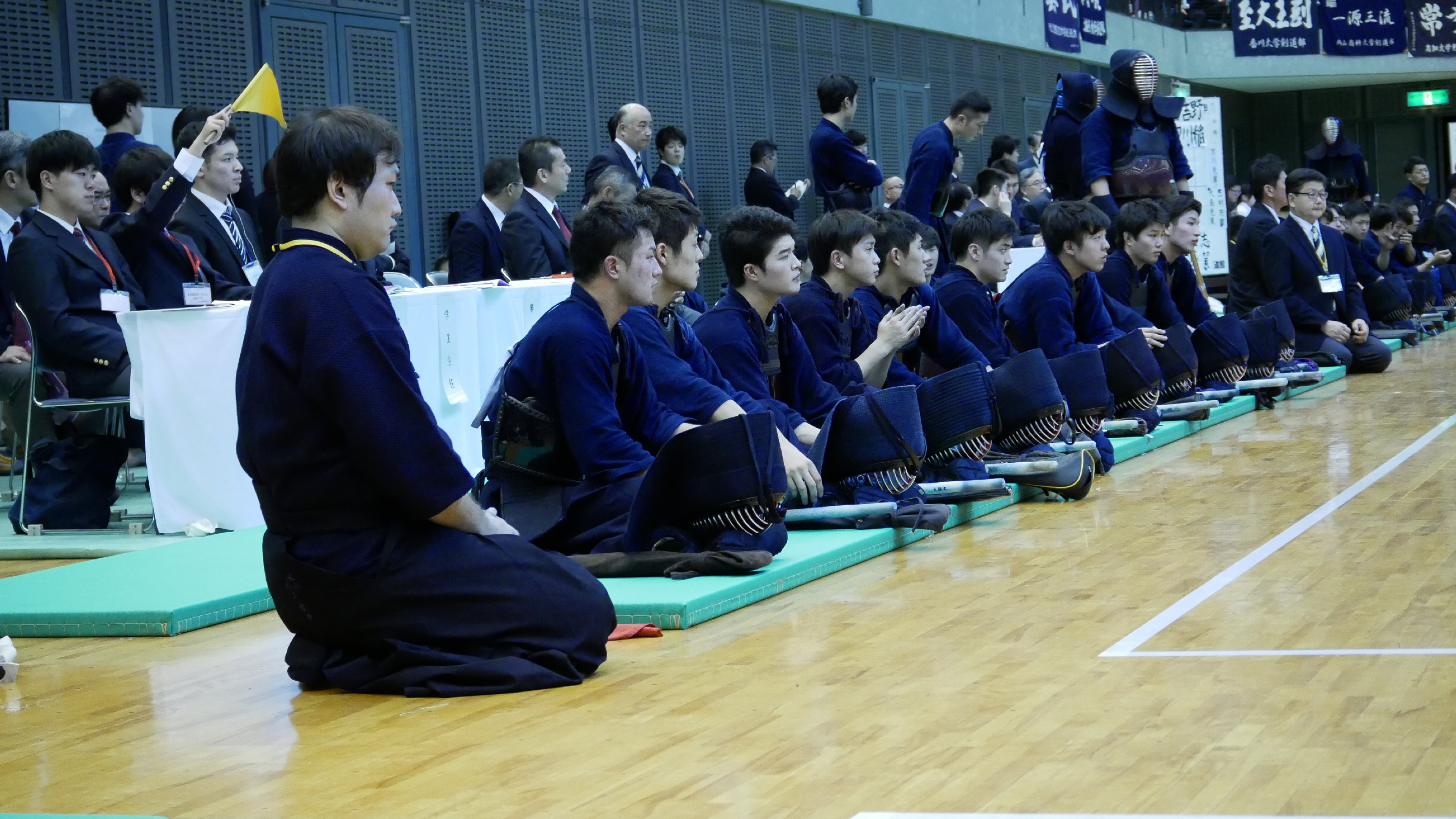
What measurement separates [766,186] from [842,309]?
5.87 meters

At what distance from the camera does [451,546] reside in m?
3.36

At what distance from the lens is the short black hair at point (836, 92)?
9.20 m

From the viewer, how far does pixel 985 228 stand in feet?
21.9

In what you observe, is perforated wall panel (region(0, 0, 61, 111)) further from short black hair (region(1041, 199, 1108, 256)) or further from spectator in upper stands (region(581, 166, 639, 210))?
short black hair (region(1041, 199, 1108, 256))

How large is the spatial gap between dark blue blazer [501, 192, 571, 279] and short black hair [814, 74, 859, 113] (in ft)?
Answer: 6.59

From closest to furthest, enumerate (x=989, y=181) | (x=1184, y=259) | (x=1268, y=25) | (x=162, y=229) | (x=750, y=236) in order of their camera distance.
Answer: (x=750, y=236)
(x=162, y=229)
(x=1184, y=259)
(x=989, y=181)
(x=1268, y=25)

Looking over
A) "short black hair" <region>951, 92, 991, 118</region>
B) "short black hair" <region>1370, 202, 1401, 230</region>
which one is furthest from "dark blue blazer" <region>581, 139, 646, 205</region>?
"short black hair" <region>1370, 202, 1401, 230</region>

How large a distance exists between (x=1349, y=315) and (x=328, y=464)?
879 centimetres

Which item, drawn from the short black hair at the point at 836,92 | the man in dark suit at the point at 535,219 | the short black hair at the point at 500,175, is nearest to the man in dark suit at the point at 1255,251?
the short black hair at the point at 836,92

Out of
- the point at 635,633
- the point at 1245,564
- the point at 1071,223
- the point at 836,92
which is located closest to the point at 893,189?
the point at 836,92

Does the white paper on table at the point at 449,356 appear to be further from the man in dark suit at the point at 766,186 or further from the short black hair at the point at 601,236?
the man in dark suit at the point at 766,186

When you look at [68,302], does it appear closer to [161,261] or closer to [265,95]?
[161,261]

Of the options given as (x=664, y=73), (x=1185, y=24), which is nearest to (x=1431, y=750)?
(x=664, y=73)

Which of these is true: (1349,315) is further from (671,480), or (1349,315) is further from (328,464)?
(328,464)
